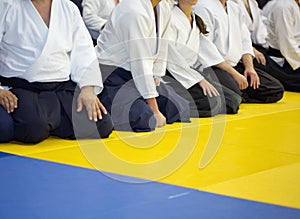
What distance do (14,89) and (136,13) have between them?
104 centimetres

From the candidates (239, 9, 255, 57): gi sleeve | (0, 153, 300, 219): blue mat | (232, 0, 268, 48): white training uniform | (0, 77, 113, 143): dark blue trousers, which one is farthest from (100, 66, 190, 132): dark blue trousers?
(232, 0, 268, 48): white training uniform

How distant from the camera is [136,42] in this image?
4785mm

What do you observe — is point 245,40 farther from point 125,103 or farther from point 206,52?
point 125,103

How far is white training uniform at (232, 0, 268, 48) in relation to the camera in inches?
292

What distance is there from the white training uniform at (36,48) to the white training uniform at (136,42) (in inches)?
14.1

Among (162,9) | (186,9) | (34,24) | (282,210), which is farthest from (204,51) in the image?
(282,210)

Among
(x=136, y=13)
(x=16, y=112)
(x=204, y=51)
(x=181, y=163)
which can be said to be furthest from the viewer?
(x=204, y=51)

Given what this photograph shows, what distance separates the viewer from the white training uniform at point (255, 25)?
741 centimetres

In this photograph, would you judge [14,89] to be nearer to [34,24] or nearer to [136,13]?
[34,24]

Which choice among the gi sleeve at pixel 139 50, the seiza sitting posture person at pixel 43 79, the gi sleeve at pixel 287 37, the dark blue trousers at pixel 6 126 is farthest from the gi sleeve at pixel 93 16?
the gi sleeve at pixel 287 37

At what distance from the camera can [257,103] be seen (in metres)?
6.81

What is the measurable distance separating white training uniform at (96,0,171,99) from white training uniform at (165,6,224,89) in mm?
351

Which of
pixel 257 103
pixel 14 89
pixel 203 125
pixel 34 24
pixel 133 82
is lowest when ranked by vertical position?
pixel 257 103

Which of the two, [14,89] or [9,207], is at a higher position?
[9,207]
